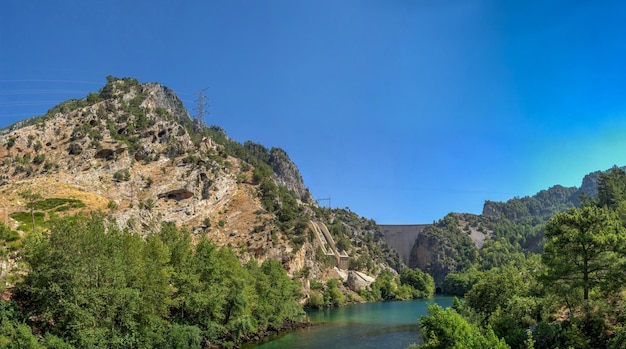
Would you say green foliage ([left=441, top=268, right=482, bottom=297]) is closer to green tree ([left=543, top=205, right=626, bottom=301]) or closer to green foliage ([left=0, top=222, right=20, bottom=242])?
green tree ([left=543, top=205, right=626, bottom=301])

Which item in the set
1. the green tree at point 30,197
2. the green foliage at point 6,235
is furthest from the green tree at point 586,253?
the green tree at point 30,197

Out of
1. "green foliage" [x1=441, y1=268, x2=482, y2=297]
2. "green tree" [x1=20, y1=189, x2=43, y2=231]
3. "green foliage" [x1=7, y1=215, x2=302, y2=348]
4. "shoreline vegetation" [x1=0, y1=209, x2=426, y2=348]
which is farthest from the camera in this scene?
"green foliage" [x1=441, y1=268, x2=482, y2=297]

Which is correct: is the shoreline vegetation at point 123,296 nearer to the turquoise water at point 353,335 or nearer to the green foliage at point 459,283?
the turquoise water at point 353,335

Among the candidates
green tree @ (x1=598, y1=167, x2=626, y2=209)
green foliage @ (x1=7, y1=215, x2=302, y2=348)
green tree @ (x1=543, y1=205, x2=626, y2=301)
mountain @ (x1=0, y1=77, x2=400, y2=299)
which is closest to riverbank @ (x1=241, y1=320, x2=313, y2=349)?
green foliage @ (x1=7, y1=215, x2=302, y2=348)

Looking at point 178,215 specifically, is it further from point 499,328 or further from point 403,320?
point 499,328

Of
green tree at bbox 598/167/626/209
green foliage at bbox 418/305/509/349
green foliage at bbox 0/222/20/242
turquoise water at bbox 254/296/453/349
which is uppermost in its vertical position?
green tree at bbox 598/167/626/209

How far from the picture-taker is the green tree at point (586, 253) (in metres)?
26.8

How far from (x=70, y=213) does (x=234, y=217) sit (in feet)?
139

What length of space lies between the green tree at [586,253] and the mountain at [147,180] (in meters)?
72.8

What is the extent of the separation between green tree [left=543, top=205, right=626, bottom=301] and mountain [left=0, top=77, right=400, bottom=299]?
2867 inches

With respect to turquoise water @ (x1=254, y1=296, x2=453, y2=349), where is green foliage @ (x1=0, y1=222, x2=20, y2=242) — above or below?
above

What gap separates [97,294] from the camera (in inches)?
1243

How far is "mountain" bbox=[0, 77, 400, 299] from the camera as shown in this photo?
8694 centimetres

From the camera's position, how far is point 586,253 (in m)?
27.7
